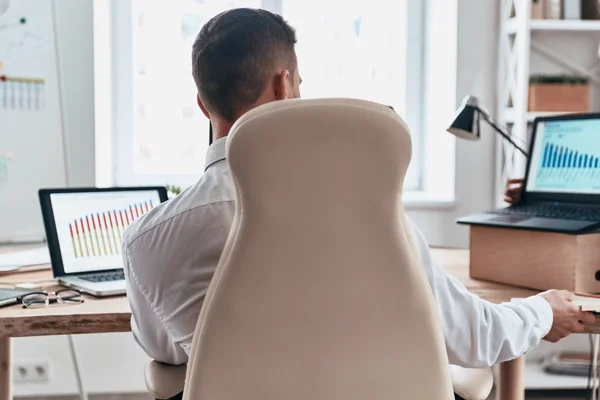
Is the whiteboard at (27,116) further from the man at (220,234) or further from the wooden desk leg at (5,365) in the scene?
the man at (220,234)

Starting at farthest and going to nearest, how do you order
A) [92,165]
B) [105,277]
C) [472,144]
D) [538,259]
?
[472,144]
[92,165]
[105,277]
[538,259]

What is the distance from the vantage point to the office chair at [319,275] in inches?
33.4

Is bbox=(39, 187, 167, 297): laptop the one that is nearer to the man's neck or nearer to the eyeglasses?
the eyeglasses

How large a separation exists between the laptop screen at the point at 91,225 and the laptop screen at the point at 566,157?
41.2 inches

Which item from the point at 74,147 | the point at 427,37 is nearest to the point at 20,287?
the point at 74,147

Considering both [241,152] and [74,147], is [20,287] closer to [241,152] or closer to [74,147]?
[241,152]

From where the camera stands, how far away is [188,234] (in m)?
1.04

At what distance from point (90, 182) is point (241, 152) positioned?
6.52 feet

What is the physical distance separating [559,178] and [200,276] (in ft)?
3.78

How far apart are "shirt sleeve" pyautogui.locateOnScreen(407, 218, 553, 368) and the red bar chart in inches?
36.2

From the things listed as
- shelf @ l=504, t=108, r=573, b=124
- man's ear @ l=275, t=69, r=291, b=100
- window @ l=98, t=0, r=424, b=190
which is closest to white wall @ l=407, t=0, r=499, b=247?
shelf @ l=504, t=108, r=573, b=124

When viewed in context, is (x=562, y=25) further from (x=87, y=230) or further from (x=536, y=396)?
(x=87, y=230)

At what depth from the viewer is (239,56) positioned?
1115 mm

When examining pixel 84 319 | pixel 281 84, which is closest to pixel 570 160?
pixel 281 84
